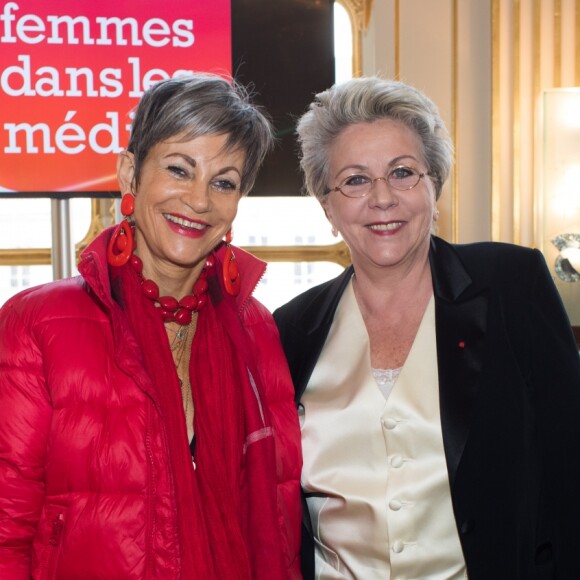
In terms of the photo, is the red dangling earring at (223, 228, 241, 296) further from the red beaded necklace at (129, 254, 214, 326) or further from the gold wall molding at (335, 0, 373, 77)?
the gold wall molding at (335, 0, 373, 77)

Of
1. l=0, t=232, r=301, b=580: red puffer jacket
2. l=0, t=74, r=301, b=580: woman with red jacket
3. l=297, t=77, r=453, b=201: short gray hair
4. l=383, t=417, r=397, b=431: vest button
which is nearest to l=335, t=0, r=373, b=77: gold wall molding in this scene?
l=297, t=77, r=453, b=201: short gray hair

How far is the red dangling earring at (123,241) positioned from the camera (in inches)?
68.9

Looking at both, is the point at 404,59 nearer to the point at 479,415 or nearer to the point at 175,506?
the point at 479,415

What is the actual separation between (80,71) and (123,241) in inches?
Result: 107

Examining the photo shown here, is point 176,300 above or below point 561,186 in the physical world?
below

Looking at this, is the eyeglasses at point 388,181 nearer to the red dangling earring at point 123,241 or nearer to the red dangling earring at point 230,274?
the red dangling earring at point 230,274

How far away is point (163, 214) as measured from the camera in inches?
70.1

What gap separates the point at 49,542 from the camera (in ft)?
5.05

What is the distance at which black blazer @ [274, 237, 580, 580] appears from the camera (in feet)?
5.78

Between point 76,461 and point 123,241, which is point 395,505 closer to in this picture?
point 76,461

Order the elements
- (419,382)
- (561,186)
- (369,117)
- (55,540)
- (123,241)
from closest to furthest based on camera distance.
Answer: (55,540)
(123,241)
(419,382)
(369,117)
(561,186)

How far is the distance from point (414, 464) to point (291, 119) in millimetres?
2895

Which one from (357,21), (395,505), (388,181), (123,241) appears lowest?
(395,505)

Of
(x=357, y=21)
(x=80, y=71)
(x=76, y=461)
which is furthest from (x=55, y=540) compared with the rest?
(x=357, y=21)
